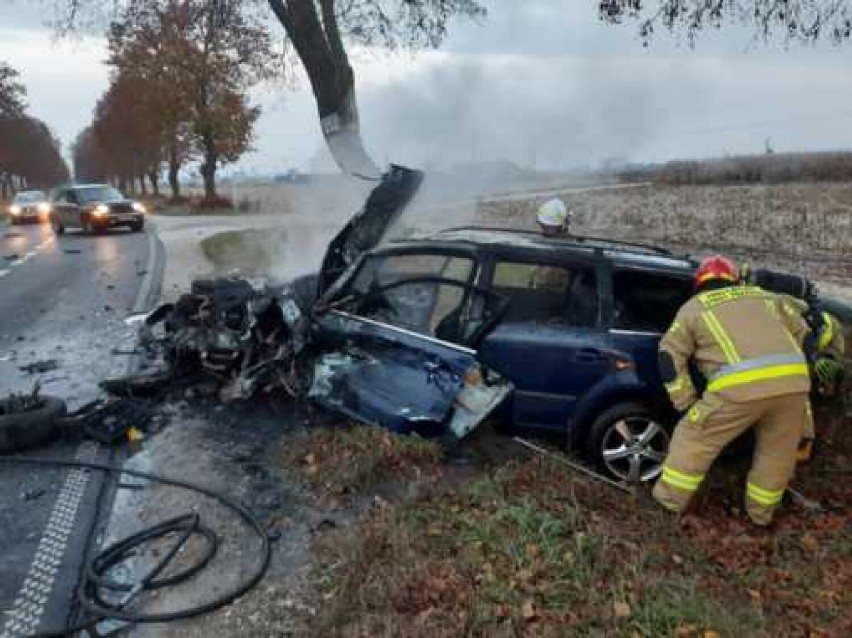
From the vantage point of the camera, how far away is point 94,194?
25.4 m

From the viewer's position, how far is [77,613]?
3.54m

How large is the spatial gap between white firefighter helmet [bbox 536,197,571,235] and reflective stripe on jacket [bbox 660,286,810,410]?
7.40 feet

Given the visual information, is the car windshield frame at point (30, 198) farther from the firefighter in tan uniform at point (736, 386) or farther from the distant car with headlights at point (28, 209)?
the firefighter in tan uniform at point (736, 386)

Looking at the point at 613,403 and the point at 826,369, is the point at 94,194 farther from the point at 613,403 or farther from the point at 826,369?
the point at 826,369

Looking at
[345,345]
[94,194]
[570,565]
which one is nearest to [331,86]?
[345,345]

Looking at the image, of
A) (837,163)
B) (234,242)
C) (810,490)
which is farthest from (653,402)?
(837,163)

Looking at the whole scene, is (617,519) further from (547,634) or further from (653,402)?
(547,634)

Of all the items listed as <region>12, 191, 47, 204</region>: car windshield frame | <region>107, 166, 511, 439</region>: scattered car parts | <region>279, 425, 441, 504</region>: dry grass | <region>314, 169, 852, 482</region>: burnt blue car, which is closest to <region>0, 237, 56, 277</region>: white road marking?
<region>107, 166, 511, 439</region>: scattered car parts

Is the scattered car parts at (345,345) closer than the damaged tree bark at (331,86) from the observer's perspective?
Yes

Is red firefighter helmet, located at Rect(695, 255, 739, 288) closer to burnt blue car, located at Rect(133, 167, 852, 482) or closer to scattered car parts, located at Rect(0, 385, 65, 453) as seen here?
burnt blue car, located at Rect(133, 167, 852, 482)

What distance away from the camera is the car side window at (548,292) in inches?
196

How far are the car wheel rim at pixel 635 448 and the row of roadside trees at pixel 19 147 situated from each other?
53964mm

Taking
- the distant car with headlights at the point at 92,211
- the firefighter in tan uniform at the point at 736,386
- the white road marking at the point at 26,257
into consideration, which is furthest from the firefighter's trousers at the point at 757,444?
the distant car with headlights at the point at 92,211

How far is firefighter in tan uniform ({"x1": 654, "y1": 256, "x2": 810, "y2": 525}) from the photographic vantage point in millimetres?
4074
